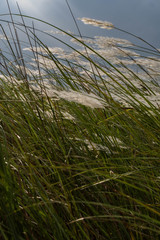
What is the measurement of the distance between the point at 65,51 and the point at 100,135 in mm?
907

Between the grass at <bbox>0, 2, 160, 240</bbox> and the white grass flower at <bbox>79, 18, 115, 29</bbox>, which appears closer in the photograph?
the grass at <bbox>0, 2, 160, 240</bbox>

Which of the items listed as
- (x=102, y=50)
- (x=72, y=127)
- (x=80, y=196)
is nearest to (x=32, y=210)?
(x=80, y=196)

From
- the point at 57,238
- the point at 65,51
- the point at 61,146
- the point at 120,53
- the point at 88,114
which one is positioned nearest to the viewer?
the point at 57,238

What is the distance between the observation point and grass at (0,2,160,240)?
730 millimetres

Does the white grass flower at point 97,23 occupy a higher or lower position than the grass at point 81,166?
higher

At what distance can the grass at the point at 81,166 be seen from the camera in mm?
730

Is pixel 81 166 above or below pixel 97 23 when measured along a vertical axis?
below

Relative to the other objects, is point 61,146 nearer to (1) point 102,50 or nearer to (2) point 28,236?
(2) point 28,236

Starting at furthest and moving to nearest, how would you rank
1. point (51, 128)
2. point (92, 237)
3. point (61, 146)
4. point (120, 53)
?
point (120, 53) → point (51, 128) → point (61, 146) → point (92, 237)

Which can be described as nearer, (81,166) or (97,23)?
(81,166)

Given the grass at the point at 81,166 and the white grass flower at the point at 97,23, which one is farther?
the white grass flower at the point at 97,23

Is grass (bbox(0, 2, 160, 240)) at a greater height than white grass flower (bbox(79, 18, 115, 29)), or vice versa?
white grass flower (bbox(79, 18, 115, 29))

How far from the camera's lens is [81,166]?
100 centimetres

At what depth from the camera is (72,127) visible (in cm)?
131
